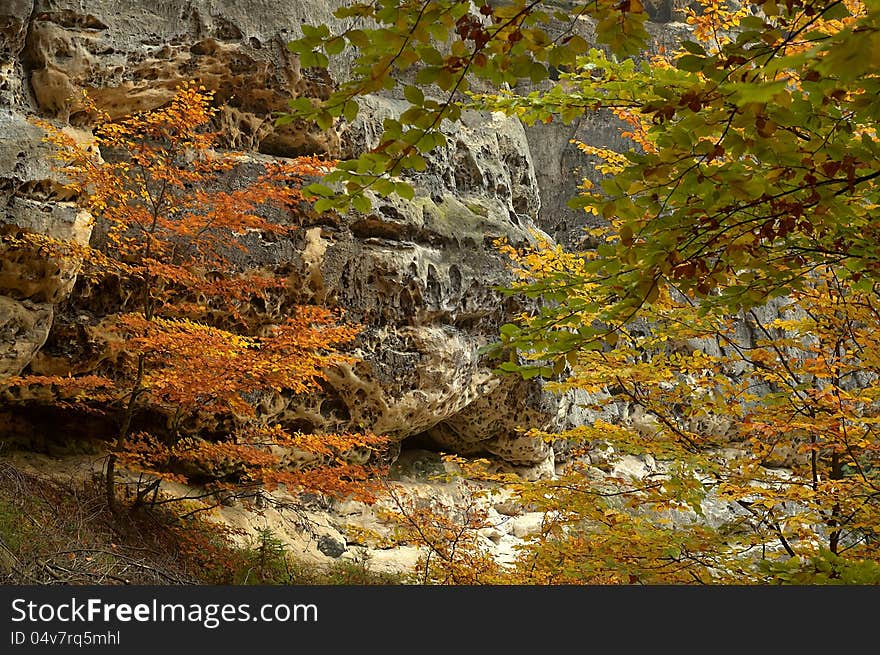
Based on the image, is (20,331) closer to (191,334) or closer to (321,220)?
(191,334)

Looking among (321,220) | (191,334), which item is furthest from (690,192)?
(321,220)

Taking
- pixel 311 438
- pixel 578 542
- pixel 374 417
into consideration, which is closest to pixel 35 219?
pixel 311 438

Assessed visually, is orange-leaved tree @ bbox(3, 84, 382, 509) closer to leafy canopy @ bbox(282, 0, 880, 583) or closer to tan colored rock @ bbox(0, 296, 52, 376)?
tan colored rock @ bbox(0, 296, 52, 376)

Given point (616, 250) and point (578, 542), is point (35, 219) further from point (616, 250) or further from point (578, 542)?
point (616, 250)

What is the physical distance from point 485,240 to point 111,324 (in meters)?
6.88

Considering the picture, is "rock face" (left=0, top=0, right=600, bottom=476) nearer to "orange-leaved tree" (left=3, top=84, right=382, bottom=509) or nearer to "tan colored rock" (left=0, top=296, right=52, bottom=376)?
"tan colored rock" (left=0, top=296, right=52, bottom=376)

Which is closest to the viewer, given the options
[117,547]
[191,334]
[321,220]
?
[117,547]

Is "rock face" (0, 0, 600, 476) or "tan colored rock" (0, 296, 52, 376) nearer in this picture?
"tan colored rock" (0, 296, 52, 376)

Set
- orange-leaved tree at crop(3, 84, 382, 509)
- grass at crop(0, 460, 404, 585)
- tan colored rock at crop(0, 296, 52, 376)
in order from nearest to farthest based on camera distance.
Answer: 1. grass at crop(0, 460, 404, 585)
2. orange-leaved tree at crop(3, 84, 382, 509)
3. tan colored rock at crop(0, 296, 52, 376)

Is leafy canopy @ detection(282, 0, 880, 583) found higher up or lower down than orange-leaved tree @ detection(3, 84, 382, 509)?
lower down

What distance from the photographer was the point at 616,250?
2.39 meters

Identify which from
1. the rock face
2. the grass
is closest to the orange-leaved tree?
the grass

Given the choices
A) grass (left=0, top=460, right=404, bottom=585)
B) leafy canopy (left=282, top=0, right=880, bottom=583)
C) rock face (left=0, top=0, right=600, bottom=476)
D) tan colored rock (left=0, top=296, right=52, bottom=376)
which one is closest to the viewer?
leafy canopy (left=282, top=0, right=880, bottom=583)

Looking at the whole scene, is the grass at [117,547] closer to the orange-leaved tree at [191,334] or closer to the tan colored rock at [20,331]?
the orange-leaved tree at [191,334]
